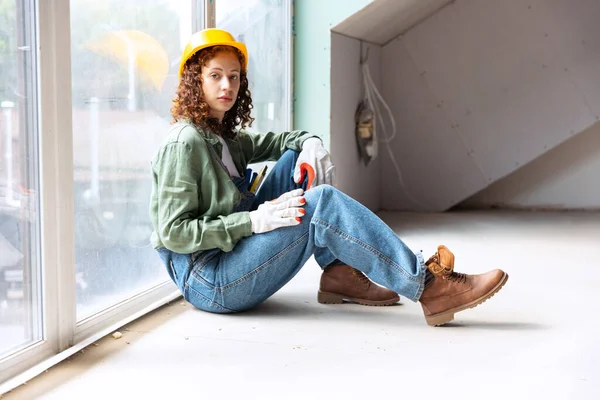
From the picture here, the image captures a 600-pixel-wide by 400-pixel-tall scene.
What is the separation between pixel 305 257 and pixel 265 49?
76.6 inches

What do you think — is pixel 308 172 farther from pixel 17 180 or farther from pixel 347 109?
pixel 347 109

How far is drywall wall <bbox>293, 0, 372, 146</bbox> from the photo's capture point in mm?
3975

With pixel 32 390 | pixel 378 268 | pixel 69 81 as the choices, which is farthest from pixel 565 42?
pixel 32 390

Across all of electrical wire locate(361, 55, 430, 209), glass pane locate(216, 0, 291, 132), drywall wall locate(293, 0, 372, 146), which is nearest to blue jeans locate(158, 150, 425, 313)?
glass pane locate(216, 0, 291, 132)

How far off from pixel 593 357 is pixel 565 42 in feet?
12.1

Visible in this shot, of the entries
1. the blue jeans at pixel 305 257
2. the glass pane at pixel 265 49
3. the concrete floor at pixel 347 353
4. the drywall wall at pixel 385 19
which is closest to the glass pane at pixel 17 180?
the concrete floor at pixel 347 353

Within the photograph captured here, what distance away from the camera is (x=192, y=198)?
1928 millimetres

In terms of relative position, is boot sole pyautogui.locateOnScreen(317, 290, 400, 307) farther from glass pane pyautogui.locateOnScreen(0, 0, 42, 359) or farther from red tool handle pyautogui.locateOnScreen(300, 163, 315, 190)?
glass pane pyautogui.locateOnScreen(0, 0, 42, 359)

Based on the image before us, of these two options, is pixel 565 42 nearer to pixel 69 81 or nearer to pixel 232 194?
pixel 232 194

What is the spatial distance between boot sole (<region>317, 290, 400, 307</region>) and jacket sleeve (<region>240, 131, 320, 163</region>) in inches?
20.1

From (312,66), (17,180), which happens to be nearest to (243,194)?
(17,180)

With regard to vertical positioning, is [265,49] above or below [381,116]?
above

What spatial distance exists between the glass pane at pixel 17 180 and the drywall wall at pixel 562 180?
4576mm

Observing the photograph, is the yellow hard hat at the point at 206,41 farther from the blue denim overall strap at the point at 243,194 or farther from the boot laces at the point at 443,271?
the boot laces at the point at 443,271
